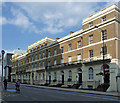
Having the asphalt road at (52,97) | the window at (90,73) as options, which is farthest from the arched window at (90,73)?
the asphalt road at (52,97)

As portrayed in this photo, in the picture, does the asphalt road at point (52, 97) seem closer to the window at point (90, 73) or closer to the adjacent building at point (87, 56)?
the adjacent building at point (87, 56)

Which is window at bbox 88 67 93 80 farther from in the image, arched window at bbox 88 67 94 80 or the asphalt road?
the asphalt road

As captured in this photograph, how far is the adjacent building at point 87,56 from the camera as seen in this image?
1114 inches

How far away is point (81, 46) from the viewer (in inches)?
1416

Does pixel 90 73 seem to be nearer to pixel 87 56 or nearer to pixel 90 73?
pixel 90 73

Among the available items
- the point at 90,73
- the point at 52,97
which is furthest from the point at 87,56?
the point at 52,97

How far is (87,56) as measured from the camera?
33.7m

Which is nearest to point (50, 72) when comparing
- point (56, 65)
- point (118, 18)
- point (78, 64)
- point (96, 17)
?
point (56, 65)

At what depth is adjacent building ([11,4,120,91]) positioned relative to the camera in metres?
28.3

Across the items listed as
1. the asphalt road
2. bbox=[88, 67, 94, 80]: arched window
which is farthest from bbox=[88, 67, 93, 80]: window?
the asphalt road

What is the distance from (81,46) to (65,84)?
985 cm

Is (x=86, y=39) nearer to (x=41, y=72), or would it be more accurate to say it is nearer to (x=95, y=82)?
(x=95, y=82)

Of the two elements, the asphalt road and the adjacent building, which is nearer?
the asphalt road

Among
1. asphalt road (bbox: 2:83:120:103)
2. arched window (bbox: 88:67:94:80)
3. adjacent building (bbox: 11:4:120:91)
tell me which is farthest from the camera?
arched window (bbox: 88:67:94:80)
